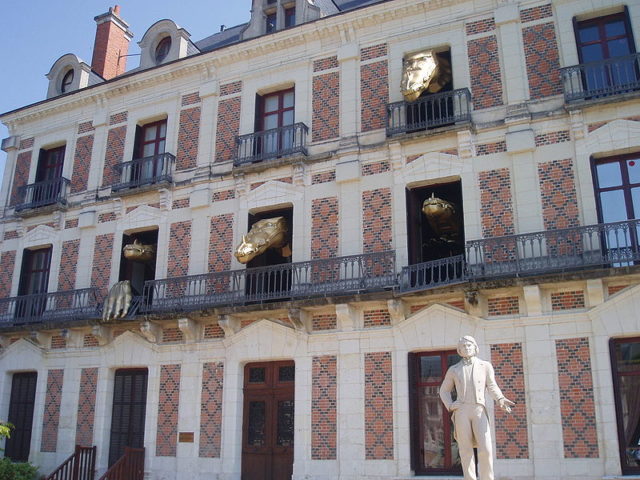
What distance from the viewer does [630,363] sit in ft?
39.2

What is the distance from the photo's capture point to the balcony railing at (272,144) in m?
16.2

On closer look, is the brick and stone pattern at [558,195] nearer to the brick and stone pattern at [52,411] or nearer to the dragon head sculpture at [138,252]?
the dragon head sculpture at [138,252]

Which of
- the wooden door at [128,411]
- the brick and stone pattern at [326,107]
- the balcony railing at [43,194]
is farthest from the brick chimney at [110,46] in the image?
the wooden door at [128,411]

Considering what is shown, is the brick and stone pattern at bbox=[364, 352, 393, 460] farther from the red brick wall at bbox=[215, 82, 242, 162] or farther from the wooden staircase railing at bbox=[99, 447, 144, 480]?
the red brick wall at bbox=[215, 82, 242, 162]

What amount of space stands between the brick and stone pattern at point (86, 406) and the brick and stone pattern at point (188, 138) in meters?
5.71

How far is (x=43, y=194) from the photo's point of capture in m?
19.8

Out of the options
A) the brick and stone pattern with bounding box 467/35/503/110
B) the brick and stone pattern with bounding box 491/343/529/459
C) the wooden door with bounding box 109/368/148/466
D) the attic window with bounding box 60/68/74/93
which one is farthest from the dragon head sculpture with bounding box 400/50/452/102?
the attic window with bounding box 60/68/74/93

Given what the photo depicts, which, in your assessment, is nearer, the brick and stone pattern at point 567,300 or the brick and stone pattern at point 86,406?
the brick and stone pattern at point 567,300

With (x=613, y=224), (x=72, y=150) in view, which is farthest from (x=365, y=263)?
(x=72, y=150)

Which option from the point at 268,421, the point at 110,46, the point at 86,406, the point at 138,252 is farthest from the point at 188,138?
the point at 268,421

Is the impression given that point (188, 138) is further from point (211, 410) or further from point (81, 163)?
point (211, 410)

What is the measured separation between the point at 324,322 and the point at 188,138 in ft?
21.9

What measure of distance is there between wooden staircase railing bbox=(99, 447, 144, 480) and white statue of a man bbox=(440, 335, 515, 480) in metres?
8.61

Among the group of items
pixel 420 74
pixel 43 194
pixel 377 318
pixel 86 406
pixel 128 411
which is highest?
pixel 420 74
